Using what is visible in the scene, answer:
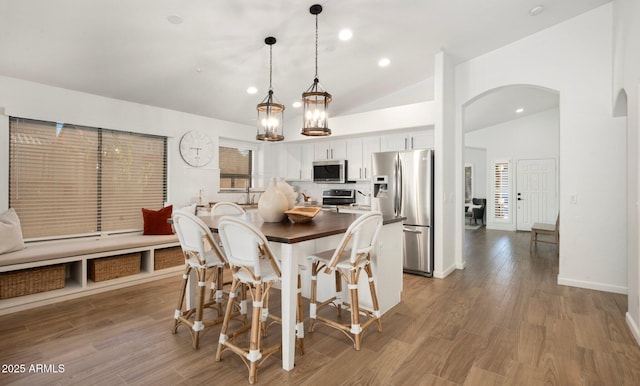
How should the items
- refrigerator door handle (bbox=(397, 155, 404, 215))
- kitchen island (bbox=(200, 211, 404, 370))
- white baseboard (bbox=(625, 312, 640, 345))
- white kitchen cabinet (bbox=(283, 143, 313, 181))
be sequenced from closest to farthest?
kitchen island (bbox=(200, 211, 404, 370)), white baseboard (bbox=(625, 312, 640, 345)), refrigerator door handle (bbox=(397, 155, 404, 215)), white kitchen cabinet (bbox=(283, 143, 313, 181))

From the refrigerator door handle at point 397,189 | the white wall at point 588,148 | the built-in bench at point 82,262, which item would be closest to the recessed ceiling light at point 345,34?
the refrigerator door handle at point 397,189

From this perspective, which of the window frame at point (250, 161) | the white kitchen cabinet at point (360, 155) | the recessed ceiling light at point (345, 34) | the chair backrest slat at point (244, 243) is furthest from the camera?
the window frame at point (250, 161)

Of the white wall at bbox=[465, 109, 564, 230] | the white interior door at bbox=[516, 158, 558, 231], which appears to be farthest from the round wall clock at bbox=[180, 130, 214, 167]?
the white interior door at bbox=[516, 158, 558, 231]

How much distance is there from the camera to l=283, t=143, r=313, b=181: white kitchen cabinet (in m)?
6.02

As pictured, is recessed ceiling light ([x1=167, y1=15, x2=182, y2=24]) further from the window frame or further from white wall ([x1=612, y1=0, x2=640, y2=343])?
white wall ([x1=612, y1=0, x2=640, y2=343])

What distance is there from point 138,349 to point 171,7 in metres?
2.70

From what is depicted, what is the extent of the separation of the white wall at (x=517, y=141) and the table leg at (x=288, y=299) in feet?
27.1

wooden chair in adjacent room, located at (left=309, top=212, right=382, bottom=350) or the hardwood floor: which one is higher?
wooden chair in adjacent room, located at (left=309, top=212, right=382, bottom=350)

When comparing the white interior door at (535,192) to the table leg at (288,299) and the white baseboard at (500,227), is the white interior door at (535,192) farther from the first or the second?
the table leg at (288,299)

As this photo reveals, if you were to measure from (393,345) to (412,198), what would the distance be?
7.77ft

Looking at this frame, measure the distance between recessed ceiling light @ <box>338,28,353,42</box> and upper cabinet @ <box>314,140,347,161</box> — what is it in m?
2.23

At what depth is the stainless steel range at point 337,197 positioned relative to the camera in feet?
18.5

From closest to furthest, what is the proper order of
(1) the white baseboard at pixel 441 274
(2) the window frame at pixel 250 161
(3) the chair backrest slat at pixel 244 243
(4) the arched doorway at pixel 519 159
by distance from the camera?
(3) the chair backrest slat at pixel 244 243 → (1) the white baseboard at pixel 441 274 → (2) the window frame at pixel 250 161 → (4) the arched doorway at pixel 519 159

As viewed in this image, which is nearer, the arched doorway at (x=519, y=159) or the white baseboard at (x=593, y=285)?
the white baseboard at (x=593, y=285)
